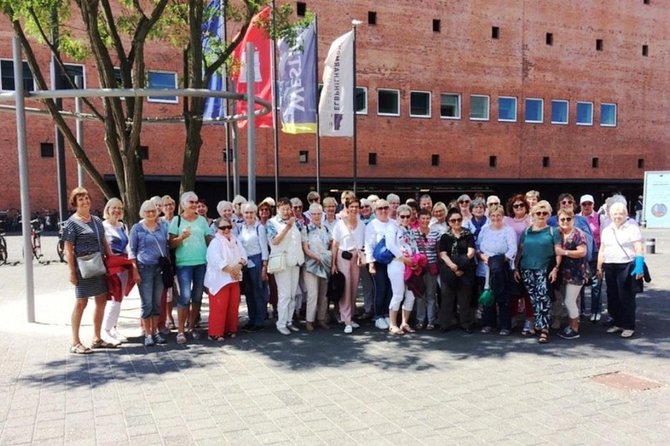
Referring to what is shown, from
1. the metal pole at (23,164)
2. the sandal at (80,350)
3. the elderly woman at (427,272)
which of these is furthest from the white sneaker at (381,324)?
the metal pole at (23,164)

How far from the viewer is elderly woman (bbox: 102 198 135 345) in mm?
6746

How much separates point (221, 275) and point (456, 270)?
3.12 meters

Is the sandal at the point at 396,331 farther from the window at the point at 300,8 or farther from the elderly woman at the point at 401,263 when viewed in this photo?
the window at the point at 300,8

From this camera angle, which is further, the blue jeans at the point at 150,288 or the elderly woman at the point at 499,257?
the elderly woman at the point at 499,257

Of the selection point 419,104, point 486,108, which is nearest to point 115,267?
point 419,104

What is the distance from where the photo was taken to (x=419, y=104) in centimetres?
3238

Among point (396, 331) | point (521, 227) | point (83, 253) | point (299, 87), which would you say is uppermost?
point (299, 87)

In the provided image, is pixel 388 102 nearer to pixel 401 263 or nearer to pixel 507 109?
pixel 507 109

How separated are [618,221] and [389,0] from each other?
26957 mm

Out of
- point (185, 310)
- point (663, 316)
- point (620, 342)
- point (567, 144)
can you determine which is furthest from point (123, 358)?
point (567, 144)

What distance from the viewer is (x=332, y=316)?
838cm

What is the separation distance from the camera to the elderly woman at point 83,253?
6.38 metres

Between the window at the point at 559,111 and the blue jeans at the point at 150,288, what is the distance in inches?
1350

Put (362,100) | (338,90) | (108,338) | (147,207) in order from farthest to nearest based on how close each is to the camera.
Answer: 1. (362,100)
2. (338,90)
3. (108,338)
4. (147,207)
